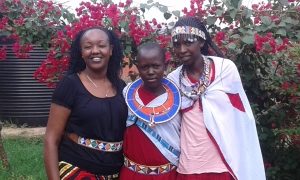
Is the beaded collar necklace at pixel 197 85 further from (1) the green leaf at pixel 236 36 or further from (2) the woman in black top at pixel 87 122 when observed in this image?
(1) the green leaf at pixel 236 36

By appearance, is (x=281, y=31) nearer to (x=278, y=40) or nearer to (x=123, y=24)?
(x=278, y=40)

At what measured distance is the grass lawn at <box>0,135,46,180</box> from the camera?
575cm

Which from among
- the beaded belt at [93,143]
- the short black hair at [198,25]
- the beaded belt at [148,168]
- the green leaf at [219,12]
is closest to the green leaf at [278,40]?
the green leaf at [219,12]

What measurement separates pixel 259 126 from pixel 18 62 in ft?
20.0

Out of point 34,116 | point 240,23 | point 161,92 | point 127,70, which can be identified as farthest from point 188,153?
point 34,116

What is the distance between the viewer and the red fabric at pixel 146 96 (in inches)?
119

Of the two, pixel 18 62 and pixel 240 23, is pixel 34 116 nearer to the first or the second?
pixel 18 62

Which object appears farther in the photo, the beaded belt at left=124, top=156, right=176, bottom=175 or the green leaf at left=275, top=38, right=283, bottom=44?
the green leaf at left=275, top=38, right=283, bottom=44

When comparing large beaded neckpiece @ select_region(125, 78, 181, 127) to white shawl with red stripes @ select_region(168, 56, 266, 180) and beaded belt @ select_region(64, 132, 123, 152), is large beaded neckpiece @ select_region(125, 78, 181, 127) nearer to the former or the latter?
white shawl with red stripes @ select_region(168, 56, 266, 180)

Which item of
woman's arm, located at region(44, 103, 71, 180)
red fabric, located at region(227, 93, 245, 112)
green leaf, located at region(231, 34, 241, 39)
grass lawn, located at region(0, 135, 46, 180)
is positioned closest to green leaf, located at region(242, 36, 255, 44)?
green leaf, located at region(231, 34, 241, 39)

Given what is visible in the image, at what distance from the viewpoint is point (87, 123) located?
282 cm

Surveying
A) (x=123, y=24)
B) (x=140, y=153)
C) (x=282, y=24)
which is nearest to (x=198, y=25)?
(x=140, y=153)

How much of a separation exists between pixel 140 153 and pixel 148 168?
0.10m

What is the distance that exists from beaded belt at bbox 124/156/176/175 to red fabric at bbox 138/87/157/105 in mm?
367
